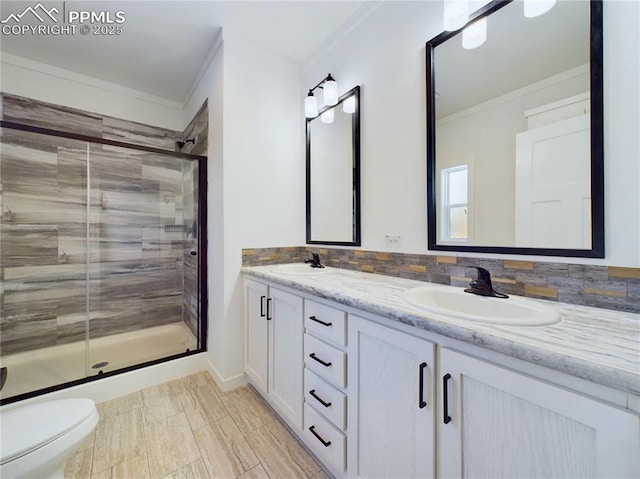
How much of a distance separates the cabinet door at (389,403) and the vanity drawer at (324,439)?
45 mm

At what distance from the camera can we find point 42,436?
0.96 m

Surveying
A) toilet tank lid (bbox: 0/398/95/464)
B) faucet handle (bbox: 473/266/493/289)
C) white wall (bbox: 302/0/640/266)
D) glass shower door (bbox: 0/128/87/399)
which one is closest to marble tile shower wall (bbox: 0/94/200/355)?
glass shower door (bbox: 0/128/87/399)

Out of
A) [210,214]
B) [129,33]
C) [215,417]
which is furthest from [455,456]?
[129,33]

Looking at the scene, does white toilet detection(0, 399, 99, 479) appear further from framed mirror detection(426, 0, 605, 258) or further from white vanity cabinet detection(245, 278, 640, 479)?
framed mirror detection(426, 0, 605, 258)

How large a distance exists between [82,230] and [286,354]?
2310 mm

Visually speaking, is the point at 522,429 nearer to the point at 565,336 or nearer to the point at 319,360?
the point at 565,336

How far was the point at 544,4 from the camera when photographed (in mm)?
996

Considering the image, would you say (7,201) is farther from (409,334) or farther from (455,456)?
(455,456)

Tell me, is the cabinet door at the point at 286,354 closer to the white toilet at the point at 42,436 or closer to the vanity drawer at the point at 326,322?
the vanity drawer at the point at 326,322

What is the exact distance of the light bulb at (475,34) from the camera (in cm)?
117

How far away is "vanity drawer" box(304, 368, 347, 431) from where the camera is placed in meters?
1.05

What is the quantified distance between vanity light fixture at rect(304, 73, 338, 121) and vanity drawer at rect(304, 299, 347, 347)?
150 cm

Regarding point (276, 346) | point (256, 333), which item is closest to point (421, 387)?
point (276, 346)

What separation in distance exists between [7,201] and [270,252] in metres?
2.11
